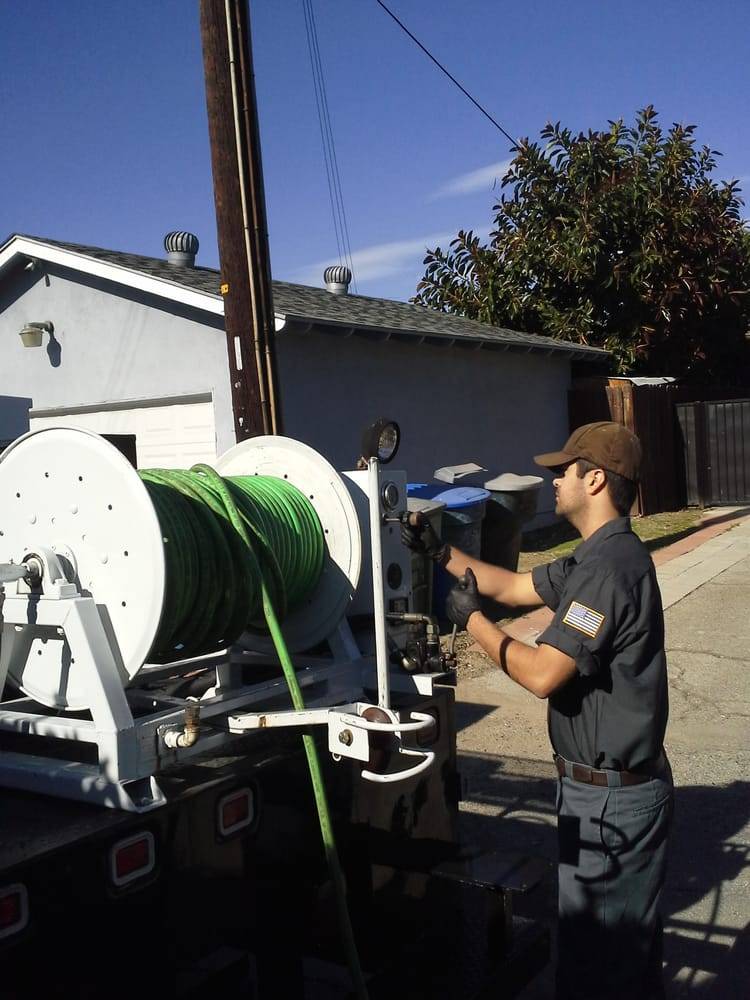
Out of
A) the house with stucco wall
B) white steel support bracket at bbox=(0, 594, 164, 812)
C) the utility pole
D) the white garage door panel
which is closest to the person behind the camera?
white steel support bracket at bbox=(0, 594, 164, 812)

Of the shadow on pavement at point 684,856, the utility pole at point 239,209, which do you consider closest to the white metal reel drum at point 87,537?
the shadow on pavement at point 684,856

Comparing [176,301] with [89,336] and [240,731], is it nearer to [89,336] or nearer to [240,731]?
[89,336]

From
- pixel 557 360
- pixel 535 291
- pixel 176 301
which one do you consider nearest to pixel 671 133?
pixel 535 291

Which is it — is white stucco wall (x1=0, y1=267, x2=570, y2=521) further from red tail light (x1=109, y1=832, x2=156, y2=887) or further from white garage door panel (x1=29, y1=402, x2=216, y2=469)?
red tail light (x1=109, y1=832, x2=156, y2=887)

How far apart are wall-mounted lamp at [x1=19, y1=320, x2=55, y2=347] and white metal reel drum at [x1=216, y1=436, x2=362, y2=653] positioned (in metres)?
10.8


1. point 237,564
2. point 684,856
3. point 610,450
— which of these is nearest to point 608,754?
point 610,450

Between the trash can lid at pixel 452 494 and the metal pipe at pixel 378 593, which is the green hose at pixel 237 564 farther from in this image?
the trash can lid at pixel 452 494

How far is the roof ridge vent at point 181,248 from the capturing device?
48.1ft

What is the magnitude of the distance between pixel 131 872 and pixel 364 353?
37.9 ft

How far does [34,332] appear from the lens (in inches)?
530

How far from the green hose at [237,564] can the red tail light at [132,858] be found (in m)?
0.53

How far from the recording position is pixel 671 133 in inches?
919

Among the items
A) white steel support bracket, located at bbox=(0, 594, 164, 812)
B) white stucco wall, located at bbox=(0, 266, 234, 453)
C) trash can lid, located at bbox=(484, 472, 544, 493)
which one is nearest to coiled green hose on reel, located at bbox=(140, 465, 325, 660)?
white steel support bracket, located at bbox=(0, 594, 164, 812)

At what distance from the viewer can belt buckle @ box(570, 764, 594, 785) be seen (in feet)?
9.87
